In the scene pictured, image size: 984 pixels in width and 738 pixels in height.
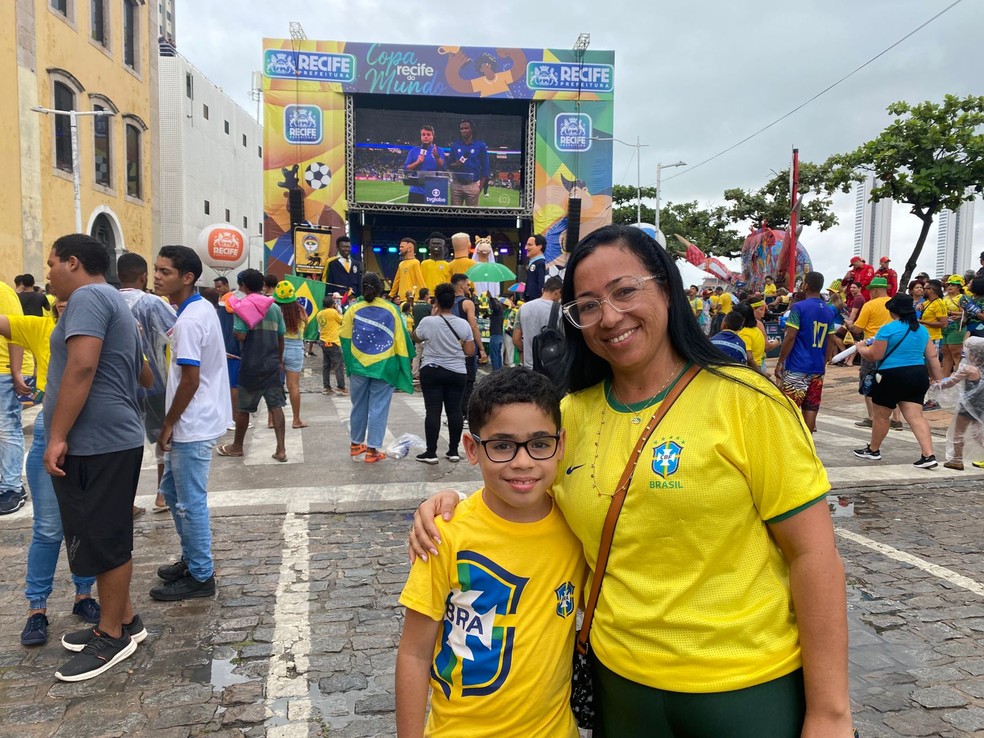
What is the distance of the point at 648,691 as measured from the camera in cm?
147

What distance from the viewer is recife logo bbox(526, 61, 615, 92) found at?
26656 millimetres

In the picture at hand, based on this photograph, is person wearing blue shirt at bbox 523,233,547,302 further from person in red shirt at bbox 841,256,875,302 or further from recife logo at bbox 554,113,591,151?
recife logo at bbox 554,113,591,151

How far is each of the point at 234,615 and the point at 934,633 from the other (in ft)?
11.7

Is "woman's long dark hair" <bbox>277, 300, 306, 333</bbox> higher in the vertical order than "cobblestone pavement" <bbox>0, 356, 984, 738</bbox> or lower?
higher

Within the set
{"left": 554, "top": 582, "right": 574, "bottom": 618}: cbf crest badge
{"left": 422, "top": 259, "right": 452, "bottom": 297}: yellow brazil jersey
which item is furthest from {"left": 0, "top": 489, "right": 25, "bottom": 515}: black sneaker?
{"left": 422, "top": 259, "right": 452, "bottom": 297}: yellow brazil jersey

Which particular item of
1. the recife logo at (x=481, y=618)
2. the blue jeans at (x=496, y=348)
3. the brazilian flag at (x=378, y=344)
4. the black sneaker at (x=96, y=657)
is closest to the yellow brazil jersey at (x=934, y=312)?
the blue jeans at (x=496, y=348)

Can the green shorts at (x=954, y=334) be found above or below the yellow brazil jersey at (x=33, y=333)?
below

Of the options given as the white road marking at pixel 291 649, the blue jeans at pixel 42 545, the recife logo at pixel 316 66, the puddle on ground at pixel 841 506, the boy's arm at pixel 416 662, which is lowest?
the white road marking at pixel 291 649

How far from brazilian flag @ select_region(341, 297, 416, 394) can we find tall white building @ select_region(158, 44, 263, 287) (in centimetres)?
2831

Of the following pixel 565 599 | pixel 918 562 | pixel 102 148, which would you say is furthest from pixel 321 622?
pixel 102 148

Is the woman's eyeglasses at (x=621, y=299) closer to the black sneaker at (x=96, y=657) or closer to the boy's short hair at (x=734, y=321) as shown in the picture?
the black sneaker at (x=96, y=657)

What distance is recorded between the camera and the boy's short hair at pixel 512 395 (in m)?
1.69

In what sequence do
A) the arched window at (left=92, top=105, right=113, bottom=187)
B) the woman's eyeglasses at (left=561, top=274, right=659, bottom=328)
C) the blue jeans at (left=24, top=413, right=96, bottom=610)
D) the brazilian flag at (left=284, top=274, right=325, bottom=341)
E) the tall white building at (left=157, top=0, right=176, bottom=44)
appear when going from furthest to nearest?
the tall white building at (left=157, top=0, right=176, bottom=44), the arched window at (left=92, top=105, right=113, bottom=187), the brazilian flag at (left=284, top=274, right=325, bottom=341), the blue jeans at (left=24, top=413, right=96, bottom=610), the woman's eyeglasses at (left=561, top=274, right=659, bottom=328)

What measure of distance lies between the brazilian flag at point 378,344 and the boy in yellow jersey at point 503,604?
549cm
